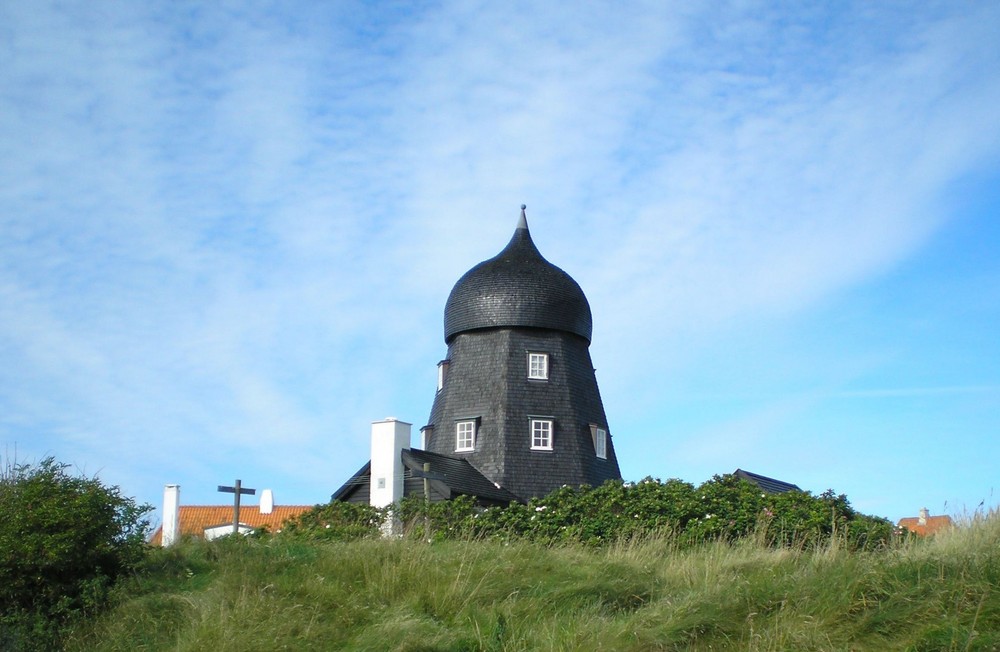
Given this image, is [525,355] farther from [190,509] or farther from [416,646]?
[190,509]

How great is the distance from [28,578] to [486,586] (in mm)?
5442

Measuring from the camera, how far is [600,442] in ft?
113

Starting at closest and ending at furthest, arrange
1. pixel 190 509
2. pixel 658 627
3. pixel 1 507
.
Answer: pixel 658 627 < pixel 1 507 < pixel 190 509

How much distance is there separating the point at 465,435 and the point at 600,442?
14.5ft

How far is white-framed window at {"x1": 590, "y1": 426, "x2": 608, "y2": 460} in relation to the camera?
3416 centimetres

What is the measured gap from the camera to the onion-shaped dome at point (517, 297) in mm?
34062

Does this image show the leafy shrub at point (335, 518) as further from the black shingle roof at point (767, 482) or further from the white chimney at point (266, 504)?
the white chimney at point (266, 504)

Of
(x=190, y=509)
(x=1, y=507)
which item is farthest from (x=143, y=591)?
(x=190, y=509)

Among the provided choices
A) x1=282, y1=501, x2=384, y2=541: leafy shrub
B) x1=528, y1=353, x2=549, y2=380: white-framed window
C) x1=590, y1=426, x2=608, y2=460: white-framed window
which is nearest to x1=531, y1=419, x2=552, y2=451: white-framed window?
x1=528, y1=353, x2=549, y2=380: white-framed window

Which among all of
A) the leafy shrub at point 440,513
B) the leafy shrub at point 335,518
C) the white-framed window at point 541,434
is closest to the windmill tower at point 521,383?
the white-framed window at point 541,434

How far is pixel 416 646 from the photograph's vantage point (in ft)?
34.5

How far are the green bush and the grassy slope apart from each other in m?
0.45

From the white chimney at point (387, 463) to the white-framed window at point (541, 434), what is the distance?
5.20 meters

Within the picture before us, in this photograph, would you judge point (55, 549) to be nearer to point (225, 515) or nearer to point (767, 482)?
point (767, 482)
